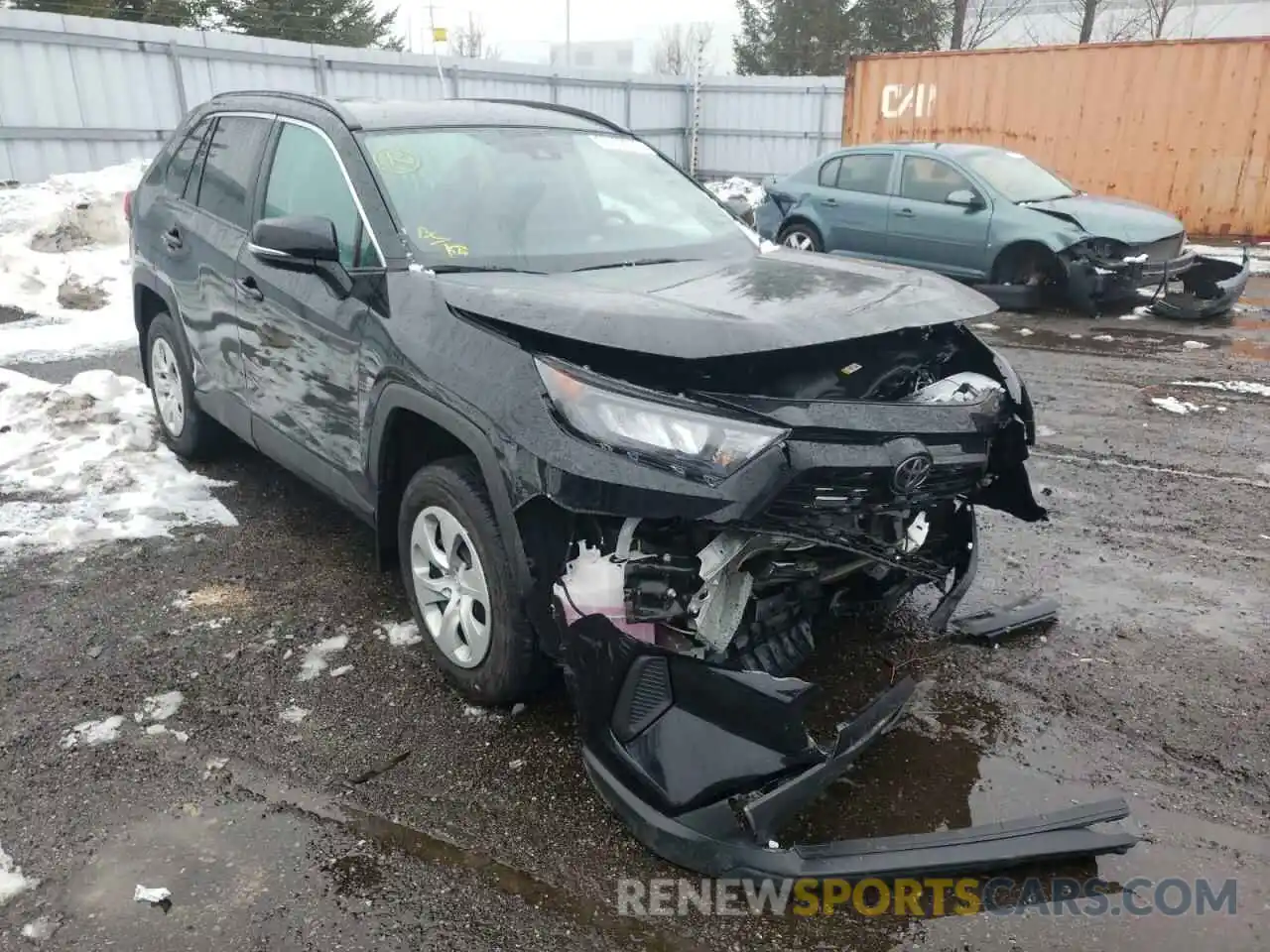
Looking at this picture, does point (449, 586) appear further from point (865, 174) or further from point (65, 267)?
point (65, 267)

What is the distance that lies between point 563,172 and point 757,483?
2.08m

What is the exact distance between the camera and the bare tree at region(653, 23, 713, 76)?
54062 millimetres

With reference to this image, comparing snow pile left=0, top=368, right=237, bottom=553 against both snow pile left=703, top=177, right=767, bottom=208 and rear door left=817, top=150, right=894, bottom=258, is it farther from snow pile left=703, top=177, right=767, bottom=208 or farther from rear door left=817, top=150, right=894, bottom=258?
snow pile left=703, top=177, right=767, bottom=208

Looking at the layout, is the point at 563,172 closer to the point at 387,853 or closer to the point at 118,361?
the point at 387,853

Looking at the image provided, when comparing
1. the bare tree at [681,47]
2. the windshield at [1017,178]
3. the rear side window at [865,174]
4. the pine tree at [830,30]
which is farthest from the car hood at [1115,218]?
the bare tree at [681,47]

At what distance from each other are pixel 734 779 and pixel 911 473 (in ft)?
3.13

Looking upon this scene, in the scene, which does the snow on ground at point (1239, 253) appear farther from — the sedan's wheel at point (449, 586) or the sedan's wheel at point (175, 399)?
the sedan's wheel at point (449, 586)

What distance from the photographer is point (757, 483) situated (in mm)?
2455

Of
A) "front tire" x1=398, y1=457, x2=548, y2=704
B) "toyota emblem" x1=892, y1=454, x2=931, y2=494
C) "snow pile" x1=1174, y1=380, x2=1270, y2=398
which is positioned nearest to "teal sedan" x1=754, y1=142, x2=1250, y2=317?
"snow pile" x1=1174, y1=380, x2=1270, y2=398

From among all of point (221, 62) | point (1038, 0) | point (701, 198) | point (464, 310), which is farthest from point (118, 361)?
point (1038, 0)

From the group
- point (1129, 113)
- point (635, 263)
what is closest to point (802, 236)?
point (1129, 113)

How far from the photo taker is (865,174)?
11180 millimetres

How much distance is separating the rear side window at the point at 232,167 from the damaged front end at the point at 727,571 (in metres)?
2.44

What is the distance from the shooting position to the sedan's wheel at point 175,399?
5160 mm
